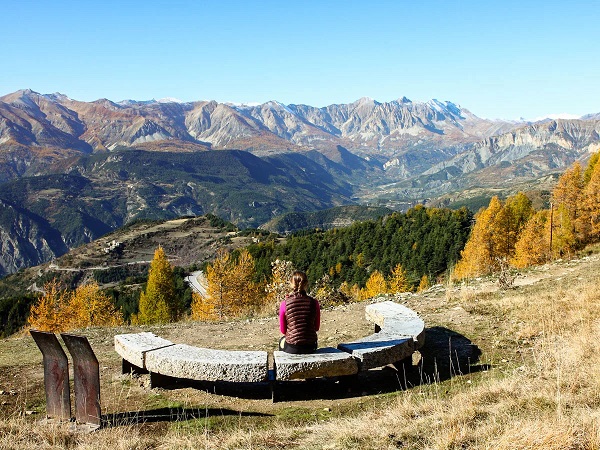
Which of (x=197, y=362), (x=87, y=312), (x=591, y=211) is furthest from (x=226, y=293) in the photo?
(x=197, y=362)

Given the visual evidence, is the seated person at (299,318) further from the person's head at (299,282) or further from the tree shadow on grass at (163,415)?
the tree shadow on grass at (163,415)

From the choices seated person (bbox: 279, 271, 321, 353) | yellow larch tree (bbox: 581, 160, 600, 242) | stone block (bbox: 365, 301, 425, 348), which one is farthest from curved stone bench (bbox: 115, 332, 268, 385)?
yellow larch tree (bbox: 581, 160, 600, 242)

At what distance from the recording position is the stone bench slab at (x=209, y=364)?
8.02m

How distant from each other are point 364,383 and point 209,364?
3.23 metres

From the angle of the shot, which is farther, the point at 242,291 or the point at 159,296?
the point at 159,296

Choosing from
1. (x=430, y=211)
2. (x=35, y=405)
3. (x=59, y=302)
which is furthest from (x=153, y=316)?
(x=430, y=211)

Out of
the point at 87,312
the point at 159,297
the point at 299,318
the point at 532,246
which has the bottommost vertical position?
the point at 159,297

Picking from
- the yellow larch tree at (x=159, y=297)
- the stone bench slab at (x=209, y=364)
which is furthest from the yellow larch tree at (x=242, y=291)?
the stone bench slab at (x=209, y=364)

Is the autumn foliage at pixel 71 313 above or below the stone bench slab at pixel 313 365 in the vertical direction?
below

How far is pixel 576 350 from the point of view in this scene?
24.8ft

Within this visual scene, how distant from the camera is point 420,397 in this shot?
7.34 m

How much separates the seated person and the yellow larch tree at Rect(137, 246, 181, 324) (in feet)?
179

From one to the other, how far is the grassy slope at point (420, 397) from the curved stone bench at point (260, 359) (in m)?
0.53

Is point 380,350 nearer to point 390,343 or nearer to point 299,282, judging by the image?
point 390,343
